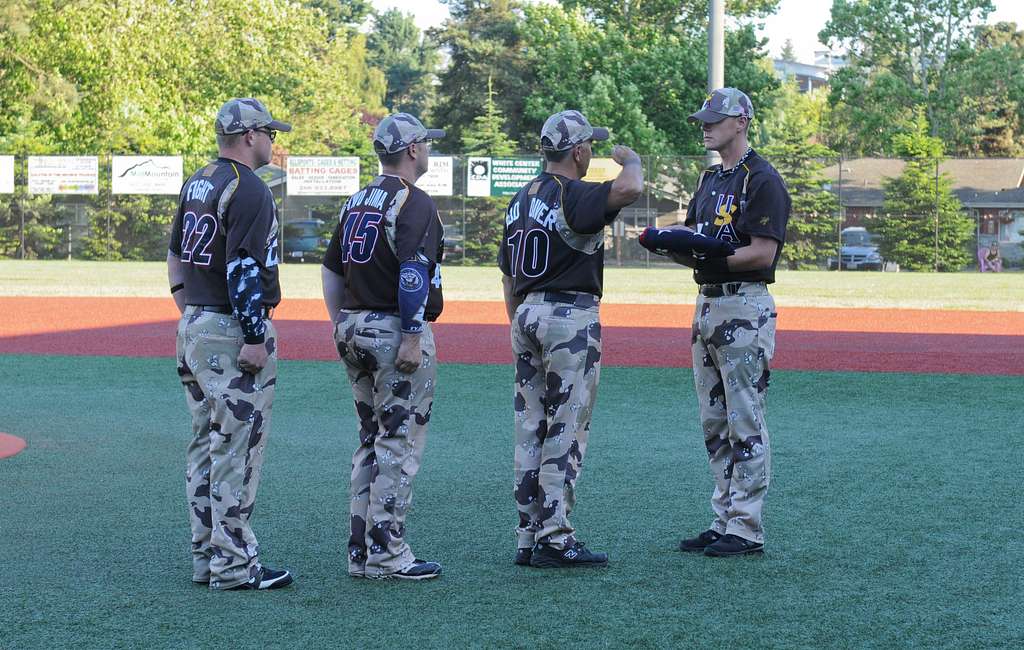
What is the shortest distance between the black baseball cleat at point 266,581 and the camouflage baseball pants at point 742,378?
208cm

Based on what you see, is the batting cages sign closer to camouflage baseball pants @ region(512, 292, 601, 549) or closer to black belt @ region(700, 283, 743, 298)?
black belt @ region(700, 283, 743, 298)

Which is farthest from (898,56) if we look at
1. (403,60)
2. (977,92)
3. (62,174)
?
(403,60)

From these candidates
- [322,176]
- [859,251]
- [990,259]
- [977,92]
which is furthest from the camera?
[977,92]

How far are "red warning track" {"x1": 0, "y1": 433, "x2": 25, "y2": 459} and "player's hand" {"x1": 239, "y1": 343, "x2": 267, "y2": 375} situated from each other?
4084 millimetres

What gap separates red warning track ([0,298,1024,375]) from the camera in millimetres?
14508

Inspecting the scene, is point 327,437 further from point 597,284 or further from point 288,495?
point 597,284

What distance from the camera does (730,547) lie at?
19.6 feet

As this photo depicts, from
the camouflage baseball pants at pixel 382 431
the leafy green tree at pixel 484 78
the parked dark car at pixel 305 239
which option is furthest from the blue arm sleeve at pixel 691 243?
the leafy green tree at pixel 484 78

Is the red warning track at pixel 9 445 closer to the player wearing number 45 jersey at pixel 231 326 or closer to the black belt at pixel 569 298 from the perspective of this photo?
the player wearing number 45 jersey at pixel 231 326

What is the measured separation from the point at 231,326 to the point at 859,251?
33312 mm

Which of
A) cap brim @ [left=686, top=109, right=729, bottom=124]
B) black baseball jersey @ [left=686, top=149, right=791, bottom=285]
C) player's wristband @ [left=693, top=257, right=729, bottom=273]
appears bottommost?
player's wristband @ [left=693, top=257, right=729, bottom=273]

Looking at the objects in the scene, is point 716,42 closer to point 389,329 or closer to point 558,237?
point 558,237

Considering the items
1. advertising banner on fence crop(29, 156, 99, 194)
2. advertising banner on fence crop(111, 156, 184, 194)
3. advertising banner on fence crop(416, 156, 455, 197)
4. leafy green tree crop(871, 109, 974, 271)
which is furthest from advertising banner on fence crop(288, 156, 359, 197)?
leafy green tree crop(871, 109, 974, 271)

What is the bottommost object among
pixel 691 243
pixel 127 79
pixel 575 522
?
pixel 575 522
